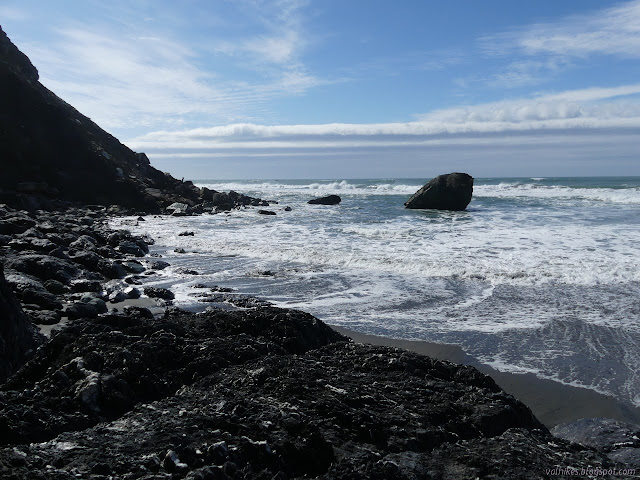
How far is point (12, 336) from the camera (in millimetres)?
4395

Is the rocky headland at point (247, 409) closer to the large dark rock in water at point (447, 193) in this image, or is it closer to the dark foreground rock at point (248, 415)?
the dark foreground rock at point (248, 415)

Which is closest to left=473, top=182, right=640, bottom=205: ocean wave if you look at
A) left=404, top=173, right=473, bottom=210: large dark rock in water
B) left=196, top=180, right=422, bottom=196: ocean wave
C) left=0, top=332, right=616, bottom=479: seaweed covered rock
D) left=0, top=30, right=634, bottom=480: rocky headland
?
left=196, top=180, right=422, bottom=196: ocean wave

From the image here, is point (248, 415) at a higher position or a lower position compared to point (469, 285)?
higher

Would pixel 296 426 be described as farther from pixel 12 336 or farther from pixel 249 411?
pixel 12 336

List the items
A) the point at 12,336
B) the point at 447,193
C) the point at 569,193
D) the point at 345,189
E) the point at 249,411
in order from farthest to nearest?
the point at 345,189 < the point at 569,193 < the point at 447,193 < the point at 12,336 < the point at 249,411

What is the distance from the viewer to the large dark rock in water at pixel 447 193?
103 feet

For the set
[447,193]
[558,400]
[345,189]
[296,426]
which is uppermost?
[345,189]

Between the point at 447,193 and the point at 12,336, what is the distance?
29.4 meters

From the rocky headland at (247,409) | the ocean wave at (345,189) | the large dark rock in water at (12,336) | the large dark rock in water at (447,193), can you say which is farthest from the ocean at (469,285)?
the ocean wave at (345,189)

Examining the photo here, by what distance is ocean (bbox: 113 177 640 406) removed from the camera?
252 inches

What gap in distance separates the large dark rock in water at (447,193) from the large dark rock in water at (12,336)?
94.5ft

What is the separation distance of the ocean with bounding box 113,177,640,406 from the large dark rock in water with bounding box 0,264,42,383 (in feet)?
11.2

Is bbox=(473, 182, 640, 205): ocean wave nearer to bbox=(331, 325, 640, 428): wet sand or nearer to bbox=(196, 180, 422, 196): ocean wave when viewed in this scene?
bbox=(196, 180, 422, 196): ocean wave

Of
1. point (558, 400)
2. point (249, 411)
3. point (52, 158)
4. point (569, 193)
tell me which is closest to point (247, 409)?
point (249, 411)
